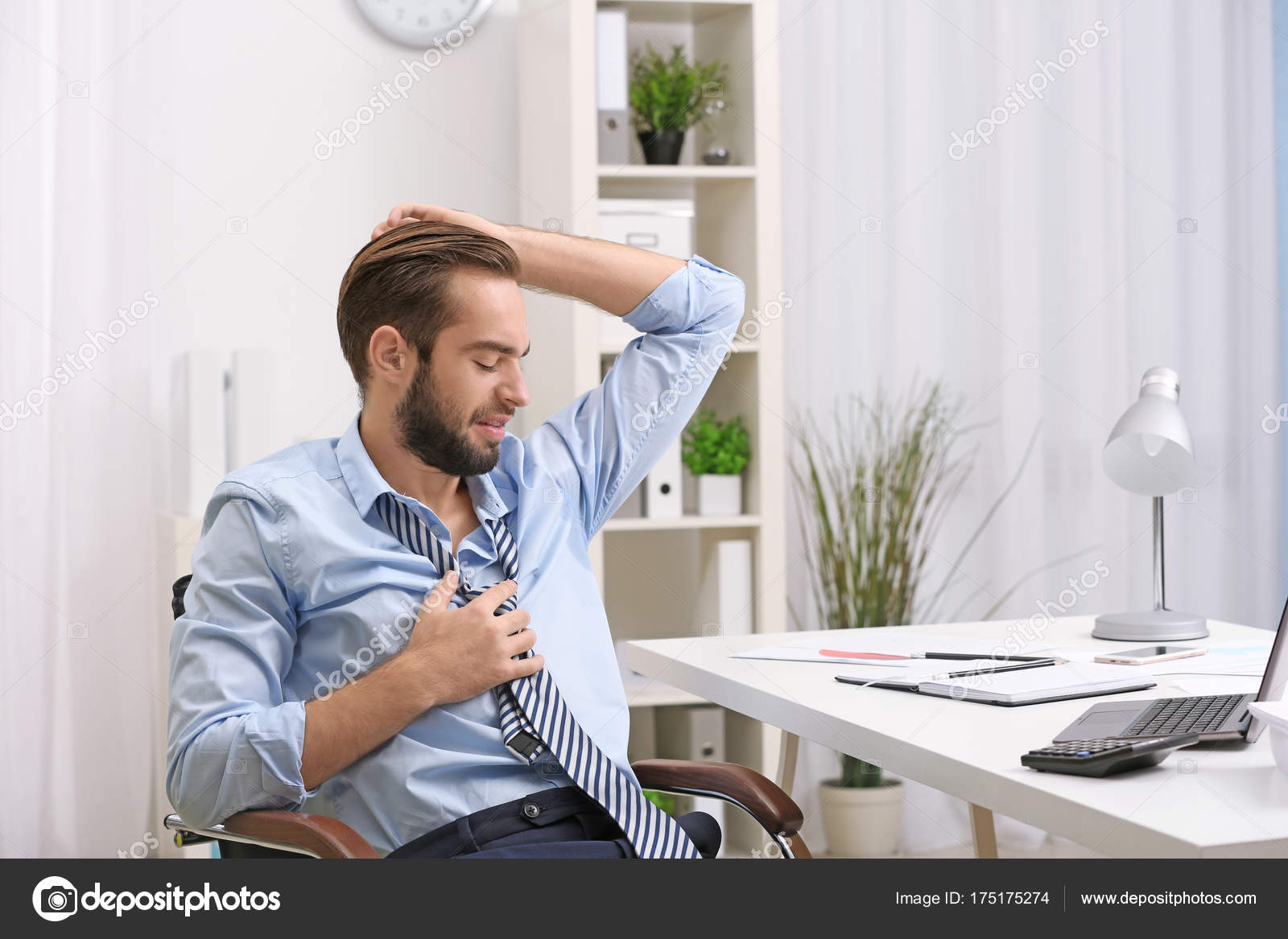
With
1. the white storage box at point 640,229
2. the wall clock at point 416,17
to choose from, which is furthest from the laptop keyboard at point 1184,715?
the wall clock at point 416,17

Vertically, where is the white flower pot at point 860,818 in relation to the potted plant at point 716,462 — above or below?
below

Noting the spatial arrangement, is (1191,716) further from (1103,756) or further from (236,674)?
(236,674)

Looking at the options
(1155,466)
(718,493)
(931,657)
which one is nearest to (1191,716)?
(931,657)

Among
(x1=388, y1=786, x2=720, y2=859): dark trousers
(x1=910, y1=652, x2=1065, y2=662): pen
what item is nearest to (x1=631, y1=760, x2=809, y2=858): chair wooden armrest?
(x1=388, y1=786, x2=720, y2=859): dark trousers

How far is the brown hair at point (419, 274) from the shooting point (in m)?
1.42

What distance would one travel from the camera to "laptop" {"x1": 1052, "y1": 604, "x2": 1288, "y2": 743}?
3.72 feet

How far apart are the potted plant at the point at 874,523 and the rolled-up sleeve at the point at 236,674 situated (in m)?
1.70

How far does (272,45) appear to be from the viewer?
275 centimetres

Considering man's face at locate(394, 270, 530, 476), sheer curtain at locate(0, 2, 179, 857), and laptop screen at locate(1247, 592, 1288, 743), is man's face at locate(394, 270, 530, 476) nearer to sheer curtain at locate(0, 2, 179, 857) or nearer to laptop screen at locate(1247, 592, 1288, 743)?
laptop screen at locate(1247, 592, 1288, 743)

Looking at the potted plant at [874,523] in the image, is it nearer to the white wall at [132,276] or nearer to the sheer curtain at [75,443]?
the white wall at [132,276]

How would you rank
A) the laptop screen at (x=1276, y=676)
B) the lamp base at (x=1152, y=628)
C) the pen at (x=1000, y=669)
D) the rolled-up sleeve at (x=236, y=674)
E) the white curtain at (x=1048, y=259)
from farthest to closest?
the white curtain at (x=1048, y=259) → the lamp base at (x=1152, y=628) → the pen at (x=1000, y=669) → the rolled-up sleeve at (x=236, y=674) → the laptop screen at (x=1276, y=676)
